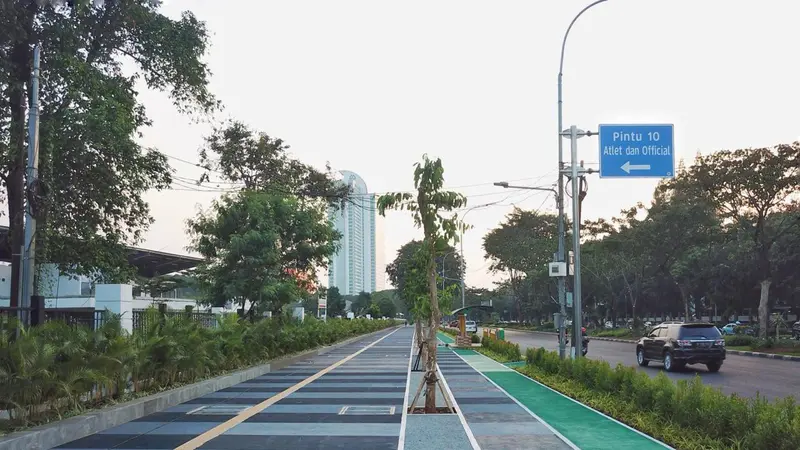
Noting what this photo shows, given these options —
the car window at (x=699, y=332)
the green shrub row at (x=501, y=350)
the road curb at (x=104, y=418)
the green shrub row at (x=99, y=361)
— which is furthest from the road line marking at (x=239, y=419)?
the car window at (x=699, y=332)

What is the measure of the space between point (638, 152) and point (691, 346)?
888cm

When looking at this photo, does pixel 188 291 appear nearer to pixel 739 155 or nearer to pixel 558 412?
pixel 739 155

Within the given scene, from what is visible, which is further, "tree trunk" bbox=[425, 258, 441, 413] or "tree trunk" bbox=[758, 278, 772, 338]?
"tree trunk" bbox=[758, 278, 772, 338]

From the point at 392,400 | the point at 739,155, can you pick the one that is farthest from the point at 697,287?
the point at 392,400

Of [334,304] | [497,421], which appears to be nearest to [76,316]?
[497,421]

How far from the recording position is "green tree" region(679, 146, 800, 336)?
32656mm

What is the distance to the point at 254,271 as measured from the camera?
90.5 feet

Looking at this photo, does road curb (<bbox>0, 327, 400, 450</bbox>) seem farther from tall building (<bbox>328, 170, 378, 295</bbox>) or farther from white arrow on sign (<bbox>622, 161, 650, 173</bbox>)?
tall building (<bbox>328, 170, 378, 295</bbox>)

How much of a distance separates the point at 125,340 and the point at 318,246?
61.7 feet

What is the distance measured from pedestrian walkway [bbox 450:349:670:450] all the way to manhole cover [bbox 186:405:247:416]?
14.0 ft

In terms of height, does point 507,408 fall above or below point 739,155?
below

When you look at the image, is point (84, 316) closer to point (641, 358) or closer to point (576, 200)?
point (576, 200)

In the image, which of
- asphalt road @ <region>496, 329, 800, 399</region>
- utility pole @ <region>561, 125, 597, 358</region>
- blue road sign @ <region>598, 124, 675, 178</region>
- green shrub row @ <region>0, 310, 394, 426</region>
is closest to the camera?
green shrub row @ <region>0, 310, 394, 426</region>

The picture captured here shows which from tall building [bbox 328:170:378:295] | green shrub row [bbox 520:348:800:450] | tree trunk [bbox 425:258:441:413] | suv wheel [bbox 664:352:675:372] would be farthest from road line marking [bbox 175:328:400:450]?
tall building [bbox 328:170:378:295]
